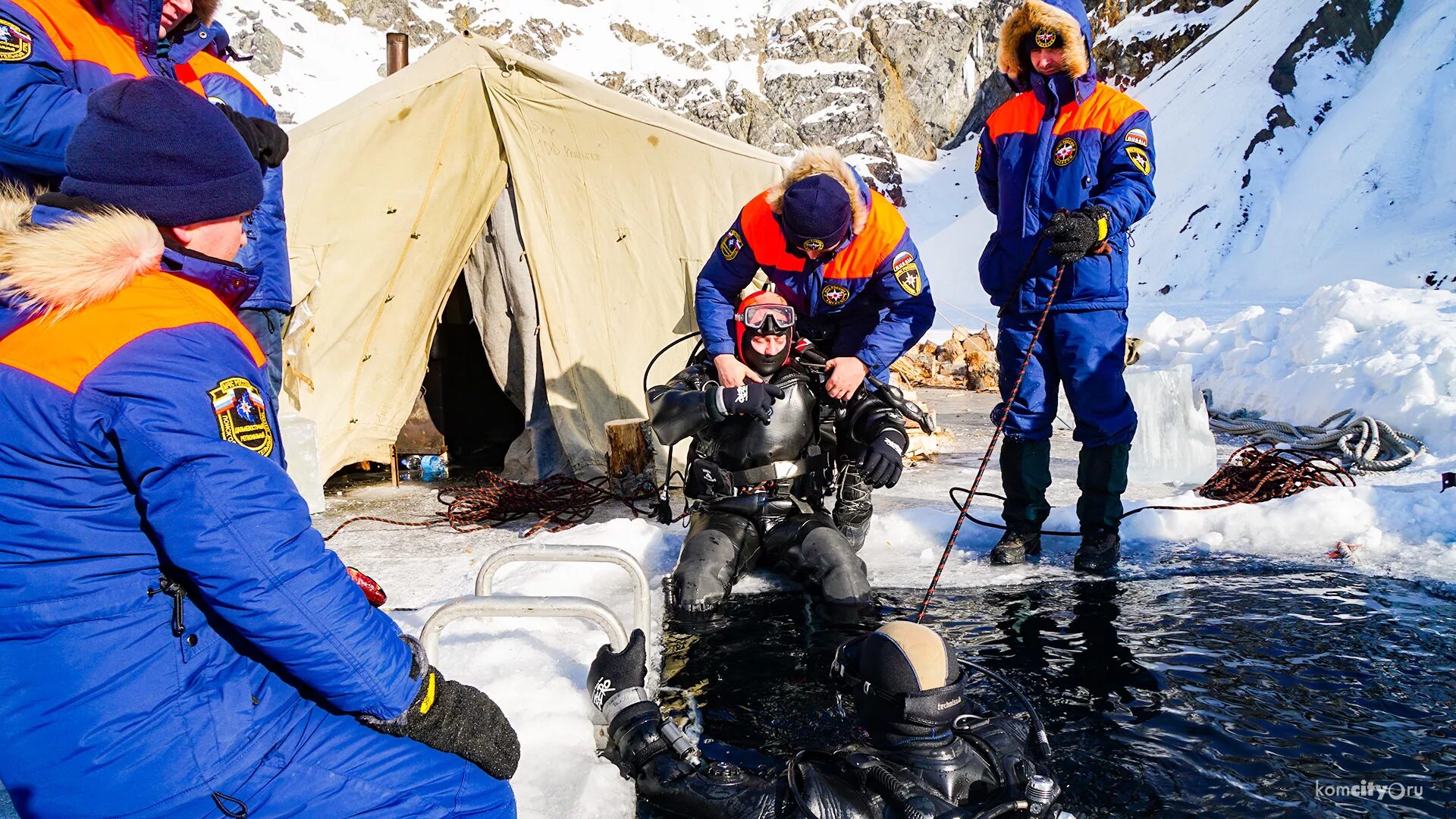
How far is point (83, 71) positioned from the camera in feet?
8.41

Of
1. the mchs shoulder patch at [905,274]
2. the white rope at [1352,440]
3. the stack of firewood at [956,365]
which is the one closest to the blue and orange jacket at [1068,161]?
the mchs shoulder patch at [905,274]

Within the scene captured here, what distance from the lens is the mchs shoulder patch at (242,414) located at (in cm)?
125

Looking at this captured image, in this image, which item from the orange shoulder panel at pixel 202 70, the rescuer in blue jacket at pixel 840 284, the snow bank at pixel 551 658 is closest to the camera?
the snow bank at pixel 551 658

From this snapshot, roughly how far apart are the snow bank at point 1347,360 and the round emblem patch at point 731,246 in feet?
14.1

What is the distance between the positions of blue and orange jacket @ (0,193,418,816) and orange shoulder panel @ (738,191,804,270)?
2737 mm

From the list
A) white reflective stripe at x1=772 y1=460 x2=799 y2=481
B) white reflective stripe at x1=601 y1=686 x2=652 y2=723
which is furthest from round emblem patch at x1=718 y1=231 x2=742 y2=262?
white reflective stripe at x1=601 y1=686 x2=652 y2=723

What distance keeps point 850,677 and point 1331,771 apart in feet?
3.79

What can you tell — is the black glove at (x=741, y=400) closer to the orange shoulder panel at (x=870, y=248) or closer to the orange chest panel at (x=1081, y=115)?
the orange shoulder panel at (x=870, y=248)

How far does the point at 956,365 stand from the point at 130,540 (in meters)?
10.0

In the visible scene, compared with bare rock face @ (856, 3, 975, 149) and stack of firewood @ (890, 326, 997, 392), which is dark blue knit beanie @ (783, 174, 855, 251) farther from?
bare rock face @ (856, 3, 975, 149)

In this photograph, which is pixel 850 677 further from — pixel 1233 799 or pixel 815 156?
pixel 815 156

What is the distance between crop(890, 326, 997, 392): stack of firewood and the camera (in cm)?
1016

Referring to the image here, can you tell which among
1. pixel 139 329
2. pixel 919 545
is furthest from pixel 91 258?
pixel 919 545

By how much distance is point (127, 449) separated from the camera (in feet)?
3.87
